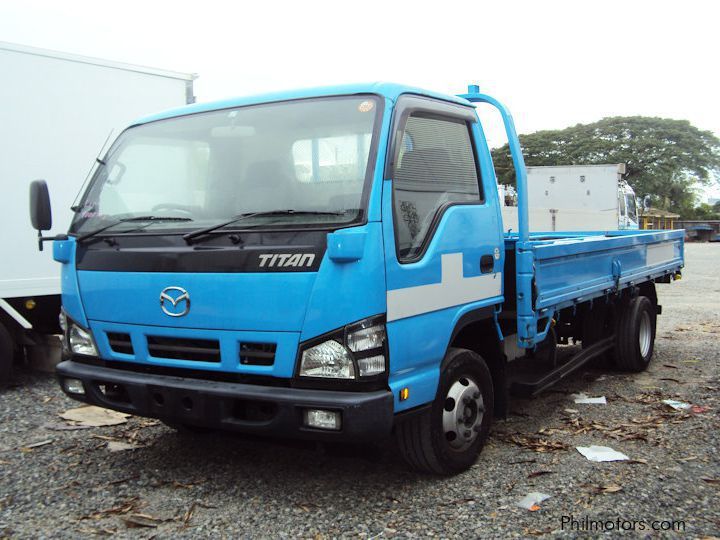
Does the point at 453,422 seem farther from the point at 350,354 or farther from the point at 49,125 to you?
the point at 49,125

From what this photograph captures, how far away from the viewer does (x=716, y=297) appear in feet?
44.3

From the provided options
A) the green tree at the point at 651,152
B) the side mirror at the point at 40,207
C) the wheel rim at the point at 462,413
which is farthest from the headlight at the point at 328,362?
the green tree at the point at 651,152

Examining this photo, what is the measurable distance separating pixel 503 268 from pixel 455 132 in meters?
0.93

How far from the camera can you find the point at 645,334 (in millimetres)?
7367

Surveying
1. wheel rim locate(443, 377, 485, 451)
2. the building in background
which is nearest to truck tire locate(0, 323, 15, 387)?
wheel rim locate(443, 377, 485, 451)

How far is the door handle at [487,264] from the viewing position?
14.1 feet

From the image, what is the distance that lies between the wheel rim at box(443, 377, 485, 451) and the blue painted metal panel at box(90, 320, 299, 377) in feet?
3.50

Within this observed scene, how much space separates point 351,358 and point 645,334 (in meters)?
4.97

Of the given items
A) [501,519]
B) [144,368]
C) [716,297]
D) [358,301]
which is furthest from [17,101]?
[716,297]

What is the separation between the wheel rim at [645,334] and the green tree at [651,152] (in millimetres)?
44864

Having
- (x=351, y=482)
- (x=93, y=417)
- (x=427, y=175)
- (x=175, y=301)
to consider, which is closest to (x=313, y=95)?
(x=427, y=175)

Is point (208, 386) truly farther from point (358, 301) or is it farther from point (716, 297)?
point (716, 297)

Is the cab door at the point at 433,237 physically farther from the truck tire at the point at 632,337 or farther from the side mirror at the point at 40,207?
the truck tire at the point at 632,337

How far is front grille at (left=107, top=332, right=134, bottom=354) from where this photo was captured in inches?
156
